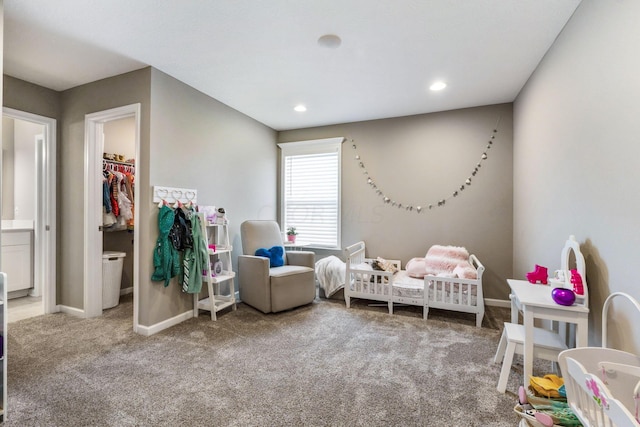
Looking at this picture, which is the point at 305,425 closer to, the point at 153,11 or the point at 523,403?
the point at 523,403

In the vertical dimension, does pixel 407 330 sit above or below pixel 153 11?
below

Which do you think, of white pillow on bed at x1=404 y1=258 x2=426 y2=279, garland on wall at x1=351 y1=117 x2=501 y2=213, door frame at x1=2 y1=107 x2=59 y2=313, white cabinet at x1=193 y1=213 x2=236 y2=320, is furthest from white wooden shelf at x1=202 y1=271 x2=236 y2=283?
garland on wall at x1=351 y1=117 x2=501 y2=213

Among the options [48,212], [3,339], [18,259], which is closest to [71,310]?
[48,212]

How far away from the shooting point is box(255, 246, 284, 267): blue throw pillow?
3562 mm

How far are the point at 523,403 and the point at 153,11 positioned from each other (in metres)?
3.08

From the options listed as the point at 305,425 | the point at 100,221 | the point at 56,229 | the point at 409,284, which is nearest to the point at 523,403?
the point at 305,425

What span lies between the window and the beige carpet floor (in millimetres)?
1671

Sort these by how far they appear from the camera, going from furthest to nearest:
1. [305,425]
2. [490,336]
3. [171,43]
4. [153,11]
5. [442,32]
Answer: [490,336], [171,43], [442,32], [153,11], [305,425]

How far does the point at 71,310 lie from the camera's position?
126 inches

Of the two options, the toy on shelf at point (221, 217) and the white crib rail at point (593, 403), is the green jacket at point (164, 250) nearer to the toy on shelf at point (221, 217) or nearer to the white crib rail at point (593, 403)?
the toy on shelf at point (221, 217)

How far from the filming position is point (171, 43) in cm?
234

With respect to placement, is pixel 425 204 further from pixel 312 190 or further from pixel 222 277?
pixel 222 277

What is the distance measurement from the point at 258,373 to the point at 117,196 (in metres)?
2.93

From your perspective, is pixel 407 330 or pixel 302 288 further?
pixel 302 288
